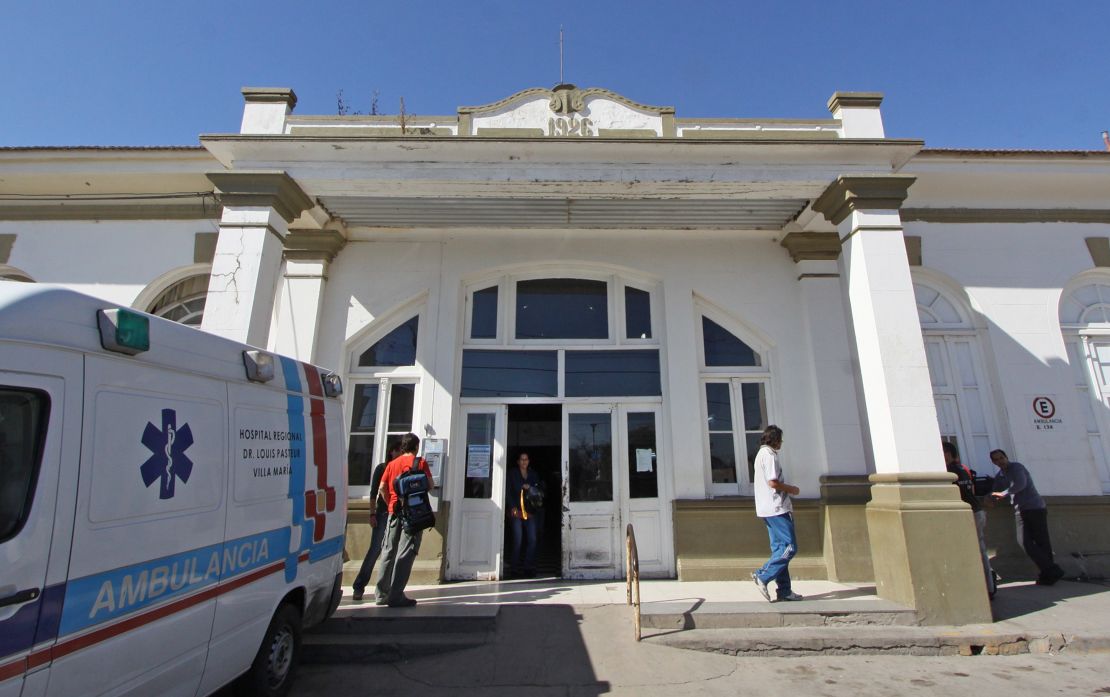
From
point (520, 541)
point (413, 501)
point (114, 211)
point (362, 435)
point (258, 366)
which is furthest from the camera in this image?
point (114, 211)

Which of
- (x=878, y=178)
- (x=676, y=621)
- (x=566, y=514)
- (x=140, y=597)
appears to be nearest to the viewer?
(x=140, y=597)

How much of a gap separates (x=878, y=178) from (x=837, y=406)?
2.88 metres

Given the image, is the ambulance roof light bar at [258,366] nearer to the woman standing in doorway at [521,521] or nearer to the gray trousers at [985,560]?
the woman standing in doorway at [521,521]

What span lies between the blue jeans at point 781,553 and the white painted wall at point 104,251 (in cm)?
821

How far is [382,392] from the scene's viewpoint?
25.4 feet

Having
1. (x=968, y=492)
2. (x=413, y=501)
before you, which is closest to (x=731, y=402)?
(x=968, y=492)

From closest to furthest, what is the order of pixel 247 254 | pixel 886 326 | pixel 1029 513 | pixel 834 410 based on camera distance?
1. pixel 886 326
2. pixel 247 254
3. pixel 1029 513
4. pixel 834 410

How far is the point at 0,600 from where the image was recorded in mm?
A: 2006

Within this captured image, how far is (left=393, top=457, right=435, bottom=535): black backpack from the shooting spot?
5.43 metres

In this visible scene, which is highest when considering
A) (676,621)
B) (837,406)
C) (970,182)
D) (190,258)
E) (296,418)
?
(970,182)

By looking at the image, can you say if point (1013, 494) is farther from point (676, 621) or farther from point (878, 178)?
point (676, 621)

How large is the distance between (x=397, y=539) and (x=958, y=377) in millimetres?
7726

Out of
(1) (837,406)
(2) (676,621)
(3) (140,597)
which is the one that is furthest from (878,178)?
(3) (140,597)

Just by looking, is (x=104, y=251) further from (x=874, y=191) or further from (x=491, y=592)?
(x=874, y=191)
